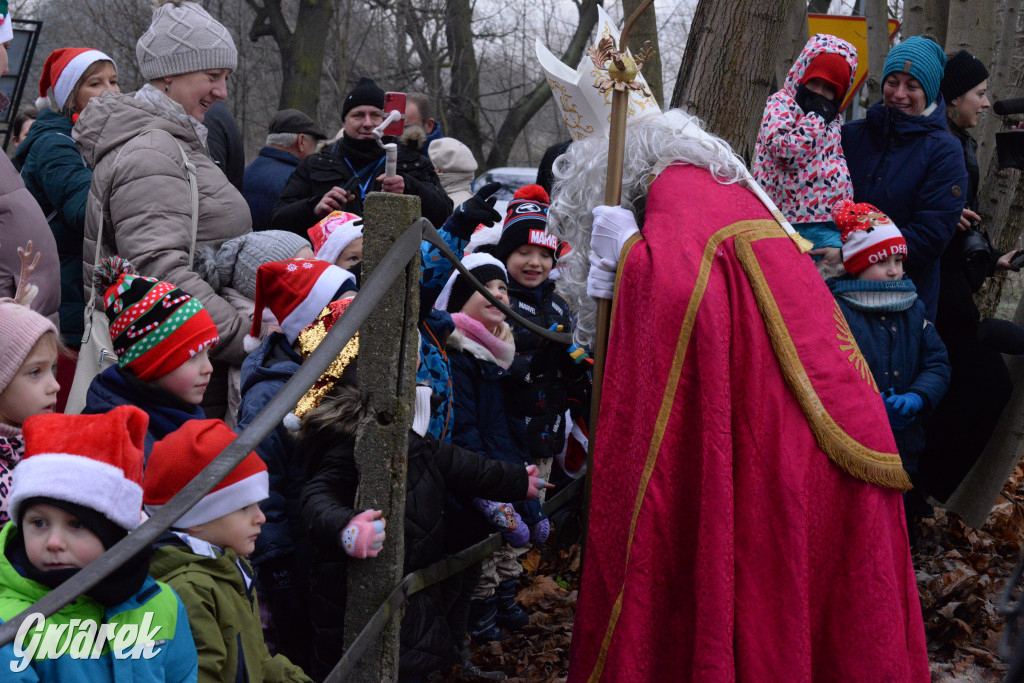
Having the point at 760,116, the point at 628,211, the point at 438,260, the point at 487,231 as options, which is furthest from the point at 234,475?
the point at 760,116

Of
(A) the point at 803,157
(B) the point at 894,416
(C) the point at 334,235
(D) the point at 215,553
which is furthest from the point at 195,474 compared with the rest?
(A) the point at 803,157

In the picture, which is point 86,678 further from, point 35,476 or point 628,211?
point 628,211

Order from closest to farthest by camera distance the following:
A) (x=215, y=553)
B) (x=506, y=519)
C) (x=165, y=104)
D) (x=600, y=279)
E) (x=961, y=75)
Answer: (x=215, y=553)
(x=600, y=279)
(x=506, y=519)
(x=165, y=104)
(x=961, y=75)

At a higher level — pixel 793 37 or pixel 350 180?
pixel 793 37

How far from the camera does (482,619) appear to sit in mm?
4273

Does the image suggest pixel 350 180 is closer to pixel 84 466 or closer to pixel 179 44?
pixel 179 44

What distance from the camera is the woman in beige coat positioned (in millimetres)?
3605

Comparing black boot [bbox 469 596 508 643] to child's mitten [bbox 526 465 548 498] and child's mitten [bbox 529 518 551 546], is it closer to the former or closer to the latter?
child's mitten [bbox 529 518 551 546]

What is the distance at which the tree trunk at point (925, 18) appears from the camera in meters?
7.50

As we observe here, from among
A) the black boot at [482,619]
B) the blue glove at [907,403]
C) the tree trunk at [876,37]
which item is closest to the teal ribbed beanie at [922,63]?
the blue glove at [907,403]

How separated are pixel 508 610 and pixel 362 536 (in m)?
2.21

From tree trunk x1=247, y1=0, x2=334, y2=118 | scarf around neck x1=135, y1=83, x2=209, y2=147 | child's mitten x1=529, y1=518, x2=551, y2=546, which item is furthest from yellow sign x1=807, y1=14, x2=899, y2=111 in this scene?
tree trunk x1=247, y1=0, x2=334, y2=118

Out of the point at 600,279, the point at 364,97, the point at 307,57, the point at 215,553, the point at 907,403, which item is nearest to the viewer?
the point at 215,553

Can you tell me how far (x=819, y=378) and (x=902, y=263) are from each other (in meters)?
2.28
